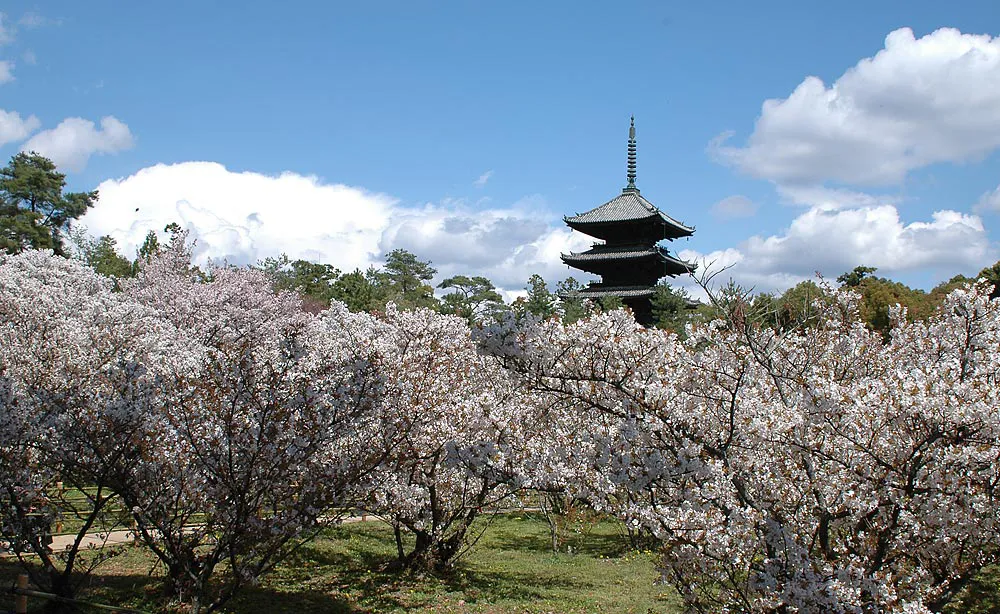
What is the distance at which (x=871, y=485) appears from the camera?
4957 millimetres

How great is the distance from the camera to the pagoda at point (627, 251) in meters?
37.3

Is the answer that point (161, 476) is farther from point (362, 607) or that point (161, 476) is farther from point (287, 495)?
point (362, 607)

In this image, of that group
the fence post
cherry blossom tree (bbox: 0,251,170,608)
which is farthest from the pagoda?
the fence post

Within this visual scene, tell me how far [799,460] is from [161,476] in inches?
233

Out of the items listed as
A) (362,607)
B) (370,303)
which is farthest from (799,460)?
(370,303)

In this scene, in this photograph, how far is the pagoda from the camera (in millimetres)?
37312

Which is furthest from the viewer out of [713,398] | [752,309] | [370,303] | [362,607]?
[370,303]

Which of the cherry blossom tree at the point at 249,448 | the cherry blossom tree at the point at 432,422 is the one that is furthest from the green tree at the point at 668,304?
the cherry blossom tree at the point at 249,448

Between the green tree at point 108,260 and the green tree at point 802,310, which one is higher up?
the green tree at point 108,260

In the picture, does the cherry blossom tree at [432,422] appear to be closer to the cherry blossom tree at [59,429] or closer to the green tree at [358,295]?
the cherry blossom tree at [59,429]

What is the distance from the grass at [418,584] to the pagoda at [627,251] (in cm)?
2300

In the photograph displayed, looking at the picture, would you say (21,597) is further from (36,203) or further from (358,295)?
(36,203)

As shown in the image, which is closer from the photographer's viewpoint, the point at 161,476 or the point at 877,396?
the point at 877,396

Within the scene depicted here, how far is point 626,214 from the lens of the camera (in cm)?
3831
